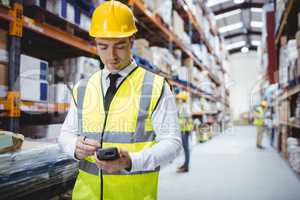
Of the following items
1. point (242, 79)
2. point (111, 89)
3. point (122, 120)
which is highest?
point (242, 79)

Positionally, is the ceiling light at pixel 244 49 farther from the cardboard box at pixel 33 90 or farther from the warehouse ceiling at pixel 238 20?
the cardboard box at pixel 33 90

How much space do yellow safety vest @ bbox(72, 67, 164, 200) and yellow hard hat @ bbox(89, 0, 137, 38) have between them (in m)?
0.23

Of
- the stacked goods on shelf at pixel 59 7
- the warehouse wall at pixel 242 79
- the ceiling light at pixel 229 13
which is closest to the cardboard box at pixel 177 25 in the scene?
the stacked goods on shelf at pixel 59 7

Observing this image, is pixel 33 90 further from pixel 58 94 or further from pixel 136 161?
pixel 136 161

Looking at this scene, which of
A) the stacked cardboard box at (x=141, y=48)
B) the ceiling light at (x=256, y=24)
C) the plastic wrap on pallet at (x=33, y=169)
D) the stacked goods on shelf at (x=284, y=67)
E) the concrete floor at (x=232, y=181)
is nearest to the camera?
the plastic wrap on pallet at (x=33, y=169)

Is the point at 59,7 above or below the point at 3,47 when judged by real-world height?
above

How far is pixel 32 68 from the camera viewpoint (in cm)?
211

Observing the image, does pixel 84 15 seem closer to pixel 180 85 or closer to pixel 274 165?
pixel 180 85

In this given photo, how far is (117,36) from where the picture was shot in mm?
1294

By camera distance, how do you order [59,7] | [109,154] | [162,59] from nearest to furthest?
[109,154] < [59,7] < [162,59]

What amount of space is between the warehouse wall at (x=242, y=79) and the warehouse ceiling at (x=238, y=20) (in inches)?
49.0

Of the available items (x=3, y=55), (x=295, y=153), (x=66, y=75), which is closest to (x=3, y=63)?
(x=3, y=55)

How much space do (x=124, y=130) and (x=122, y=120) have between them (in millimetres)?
47

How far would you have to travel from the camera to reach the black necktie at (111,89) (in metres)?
1.30
